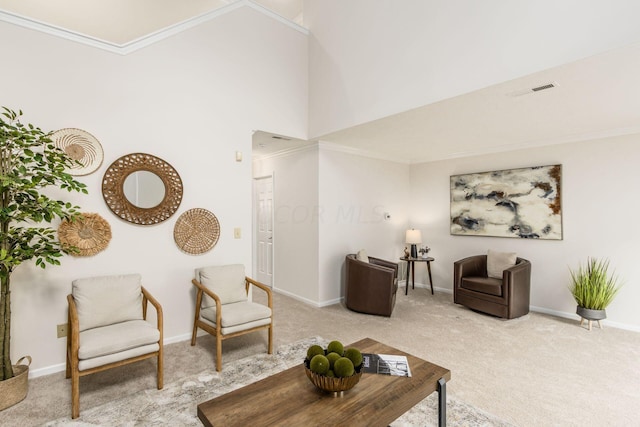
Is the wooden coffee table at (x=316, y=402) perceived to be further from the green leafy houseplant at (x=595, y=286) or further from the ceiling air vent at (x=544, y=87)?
the green leafy houseplant at (x=595, y=286)

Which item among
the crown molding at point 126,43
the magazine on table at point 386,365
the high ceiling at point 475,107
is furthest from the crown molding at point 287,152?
Answer: the magazine on table at point 386,365

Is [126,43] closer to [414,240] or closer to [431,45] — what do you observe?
[431,45]

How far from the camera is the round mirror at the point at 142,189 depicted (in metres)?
3.01

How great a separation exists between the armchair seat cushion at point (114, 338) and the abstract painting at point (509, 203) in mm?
4613

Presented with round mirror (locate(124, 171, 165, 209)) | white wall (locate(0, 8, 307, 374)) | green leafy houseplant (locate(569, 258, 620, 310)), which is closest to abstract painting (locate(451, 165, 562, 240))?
green leafy houseplant (locate(569, 258, 620, 310))

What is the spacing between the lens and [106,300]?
2.62m

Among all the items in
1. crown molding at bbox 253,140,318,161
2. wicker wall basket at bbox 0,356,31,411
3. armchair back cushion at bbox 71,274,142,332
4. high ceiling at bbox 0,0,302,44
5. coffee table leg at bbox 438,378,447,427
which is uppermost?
high ceiling at bbox 0,0,302,44

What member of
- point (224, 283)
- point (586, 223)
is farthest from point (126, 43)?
point (586, 223)

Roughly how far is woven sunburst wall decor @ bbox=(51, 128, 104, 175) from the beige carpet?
5.80ft

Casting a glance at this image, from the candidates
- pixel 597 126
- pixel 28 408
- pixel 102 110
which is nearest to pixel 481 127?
pixel 597 126

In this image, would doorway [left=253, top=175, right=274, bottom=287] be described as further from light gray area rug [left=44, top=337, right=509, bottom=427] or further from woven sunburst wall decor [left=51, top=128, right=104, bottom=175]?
light gray area rug [left=44, top=337, right=509, bottom=427]

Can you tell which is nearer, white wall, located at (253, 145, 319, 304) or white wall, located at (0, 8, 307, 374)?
white wall, located at (0, 8, 307, 374)

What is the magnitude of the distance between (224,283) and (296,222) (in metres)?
1.95

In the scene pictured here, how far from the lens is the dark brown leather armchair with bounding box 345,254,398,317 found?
4098 mm
